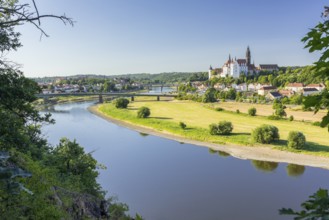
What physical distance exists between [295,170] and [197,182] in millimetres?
12589

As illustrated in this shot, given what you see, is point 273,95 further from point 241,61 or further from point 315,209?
point 315,209

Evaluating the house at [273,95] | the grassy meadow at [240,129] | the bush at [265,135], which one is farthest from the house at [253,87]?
the bush at [265,135]

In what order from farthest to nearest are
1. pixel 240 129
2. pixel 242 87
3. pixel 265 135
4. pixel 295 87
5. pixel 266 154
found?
pixel 242 87
pixel 295 87
pixel 240 129
pixel 265 135
pixel 266 154

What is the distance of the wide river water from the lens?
26109 mm

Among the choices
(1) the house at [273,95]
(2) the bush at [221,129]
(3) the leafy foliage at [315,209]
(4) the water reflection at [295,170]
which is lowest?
(4) the water reflection at [295,170]

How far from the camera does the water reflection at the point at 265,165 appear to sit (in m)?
36.4

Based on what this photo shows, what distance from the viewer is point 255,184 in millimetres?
31500

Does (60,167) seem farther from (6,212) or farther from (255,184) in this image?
(255,184)

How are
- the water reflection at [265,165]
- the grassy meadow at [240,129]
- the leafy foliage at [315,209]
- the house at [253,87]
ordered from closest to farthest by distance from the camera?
the leafy foliage at [315,209] < the water reflection at [265,165] < the grassy meadow at [240,129] < the house at [253,87]

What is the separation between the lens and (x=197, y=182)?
32219mm

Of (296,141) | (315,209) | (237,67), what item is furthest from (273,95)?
(315,209)

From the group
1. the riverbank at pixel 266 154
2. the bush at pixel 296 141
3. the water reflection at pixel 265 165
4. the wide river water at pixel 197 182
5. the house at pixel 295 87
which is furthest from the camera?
the house at pixel 295 87

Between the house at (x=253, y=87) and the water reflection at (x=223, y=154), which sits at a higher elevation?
the house at (x=253, y=87)

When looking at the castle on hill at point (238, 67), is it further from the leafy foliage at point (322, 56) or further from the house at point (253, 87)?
the leafy foliage at point (322, 56)
